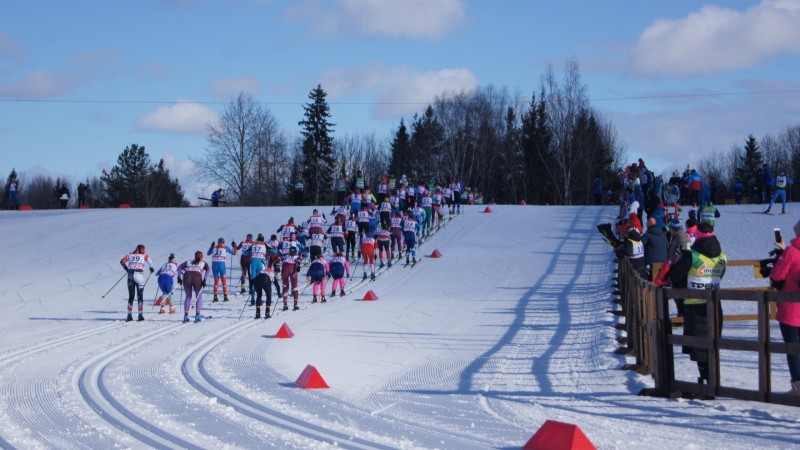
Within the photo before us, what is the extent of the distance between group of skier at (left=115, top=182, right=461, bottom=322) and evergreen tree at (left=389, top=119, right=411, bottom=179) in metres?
47.1

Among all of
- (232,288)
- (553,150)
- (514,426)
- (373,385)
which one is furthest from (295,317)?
(553,150)

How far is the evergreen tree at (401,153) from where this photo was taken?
3602 inches

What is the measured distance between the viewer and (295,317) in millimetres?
20766

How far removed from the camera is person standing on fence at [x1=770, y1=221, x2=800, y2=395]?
9.09 m

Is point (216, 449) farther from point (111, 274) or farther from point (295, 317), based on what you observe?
point (111, 274)

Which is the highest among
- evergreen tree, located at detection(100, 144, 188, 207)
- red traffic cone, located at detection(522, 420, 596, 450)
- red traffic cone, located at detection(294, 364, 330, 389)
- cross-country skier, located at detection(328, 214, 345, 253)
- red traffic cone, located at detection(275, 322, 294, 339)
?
evergreen tree, located at detection(100, 144, 188, 207)

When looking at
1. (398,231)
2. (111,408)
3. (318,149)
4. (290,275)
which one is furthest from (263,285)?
(318,149)

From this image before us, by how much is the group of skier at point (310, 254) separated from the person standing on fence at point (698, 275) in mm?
11765

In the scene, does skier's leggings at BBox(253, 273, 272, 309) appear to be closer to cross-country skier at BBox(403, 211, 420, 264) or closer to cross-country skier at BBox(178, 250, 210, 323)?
cross-country skier at BBox(178, 250, 210, 323)

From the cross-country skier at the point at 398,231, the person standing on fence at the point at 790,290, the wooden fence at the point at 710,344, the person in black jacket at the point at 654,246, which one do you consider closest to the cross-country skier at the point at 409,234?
the cross-country skier at the point at 398,231

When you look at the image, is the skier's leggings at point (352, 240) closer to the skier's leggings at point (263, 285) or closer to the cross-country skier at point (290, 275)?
the cross-country skier at point (290, 275)

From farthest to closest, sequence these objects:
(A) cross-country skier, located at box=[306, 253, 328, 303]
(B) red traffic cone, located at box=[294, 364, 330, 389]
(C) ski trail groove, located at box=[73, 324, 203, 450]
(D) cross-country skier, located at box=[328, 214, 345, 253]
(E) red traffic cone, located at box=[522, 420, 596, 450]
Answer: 1. (D) cross-country skier, located at box=[328, 214, 345, 253]
2. (A) cross-country skier, located at box=[306, 253, 328, 303]
3. (B) red traffic cone, located at box=[294, 364, 330, 389]
4. (C) ski trail groove, located at box=[73, 324, 203, 450]
5. (E) red traffic cone, located at box=[522, 420, 596, 450]

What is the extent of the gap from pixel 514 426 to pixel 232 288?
66.2ft

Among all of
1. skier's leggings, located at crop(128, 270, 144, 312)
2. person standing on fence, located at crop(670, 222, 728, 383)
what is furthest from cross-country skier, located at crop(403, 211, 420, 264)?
person standing on fence, located at crop(670, 222, 728, 383)
